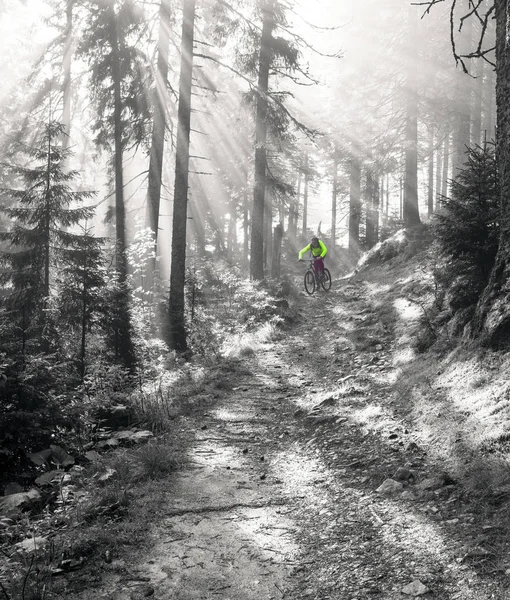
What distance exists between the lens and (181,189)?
11.8 meters

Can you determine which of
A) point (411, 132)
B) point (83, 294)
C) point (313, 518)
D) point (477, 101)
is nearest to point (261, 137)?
point (411, 132)

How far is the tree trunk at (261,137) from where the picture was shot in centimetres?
1628

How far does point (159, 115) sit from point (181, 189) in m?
4.83

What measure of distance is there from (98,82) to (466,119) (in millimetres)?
13447

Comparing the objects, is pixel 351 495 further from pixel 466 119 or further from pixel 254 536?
pixel 466 119

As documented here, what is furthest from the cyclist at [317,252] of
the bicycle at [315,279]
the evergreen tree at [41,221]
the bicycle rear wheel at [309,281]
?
the evergreen tree at [41,221]

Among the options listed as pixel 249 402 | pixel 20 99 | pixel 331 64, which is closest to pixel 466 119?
pixel 331 64

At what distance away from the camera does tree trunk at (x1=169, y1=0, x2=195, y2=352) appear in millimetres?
11617

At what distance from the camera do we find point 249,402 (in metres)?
7.77

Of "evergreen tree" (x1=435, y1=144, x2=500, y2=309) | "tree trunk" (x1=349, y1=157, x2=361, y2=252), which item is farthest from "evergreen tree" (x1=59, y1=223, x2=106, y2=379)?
"tree trunk" (x1=349, y1=157, x2=361, y2=252)

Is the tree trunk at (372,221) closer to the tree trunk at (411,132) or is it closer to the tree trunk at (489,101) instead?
the tree trunk at (411,132)

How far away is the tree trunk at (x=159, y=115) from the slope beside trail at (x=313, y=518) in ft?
31.3

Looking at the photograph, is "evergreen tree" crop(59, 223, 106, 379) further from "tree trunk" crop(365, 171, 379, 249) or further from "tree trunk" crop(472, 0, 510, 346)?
"tree trunk" crop(365, 171, 379, 249)

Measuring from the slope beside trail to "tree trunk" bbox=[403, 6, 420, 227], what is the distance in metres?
12.9
